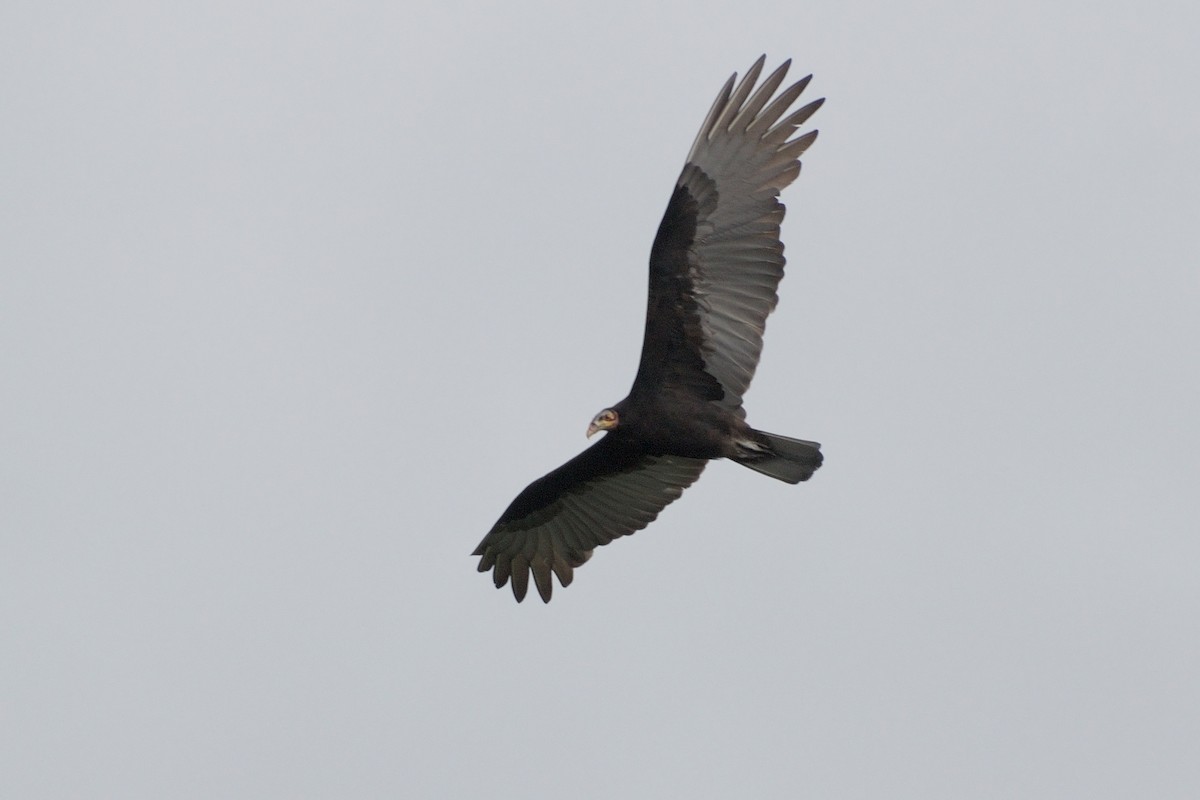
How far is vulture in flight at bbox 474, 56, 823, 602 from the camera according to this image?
14531mm

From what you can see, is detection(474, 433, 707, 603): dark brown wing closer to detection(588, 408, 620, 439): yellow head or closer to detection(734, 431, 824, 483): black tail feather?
detection(588, 408, 620, 439): yellow head

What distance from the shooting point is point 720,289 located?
1461 centimetres

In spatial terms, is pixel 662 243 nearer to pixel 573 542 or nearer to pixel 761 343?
pixel 761 343

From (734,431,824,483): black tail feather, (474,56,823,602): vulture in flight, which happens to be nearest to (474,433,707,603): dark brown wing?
(474,56,823,602): vulture in flight

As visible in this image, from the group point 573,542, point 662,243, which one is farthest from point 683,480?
point 662,243

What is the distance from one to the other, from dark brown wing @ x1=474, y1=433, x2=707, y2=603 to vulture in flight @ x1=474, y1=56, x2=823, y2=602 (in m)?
0.82

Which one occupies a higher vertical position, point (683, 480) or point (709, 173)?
point (709, 173)

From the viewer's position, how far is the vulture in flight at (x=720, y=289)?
1453cm

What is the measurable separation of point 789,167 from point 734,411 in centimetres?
188

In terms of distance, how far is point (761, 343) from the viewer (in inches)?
582

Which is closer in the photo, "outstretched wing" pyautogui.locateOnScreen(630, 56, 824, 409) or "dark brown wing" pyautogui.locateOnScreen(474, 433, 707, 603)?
"outstretched wing" pyautogui.locateOnScreen(630, 56, 824, 409)

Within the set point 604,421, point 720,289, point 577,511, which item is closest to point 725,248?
point 720,289

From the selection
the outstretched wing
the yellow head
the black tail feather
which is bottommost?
the black tail feather

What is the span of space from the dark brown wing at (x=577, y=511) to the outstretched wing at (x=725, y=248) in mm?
1377
